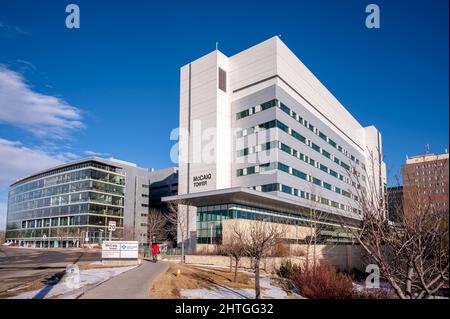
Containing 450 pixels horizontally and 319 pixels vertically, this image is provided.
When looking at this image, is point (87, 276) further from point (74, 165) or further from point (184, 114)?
point (74, 165)

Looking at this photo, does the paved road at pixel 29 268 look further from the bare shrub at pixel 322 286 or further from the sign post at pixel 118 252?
the bare shrub at pixel 322 286

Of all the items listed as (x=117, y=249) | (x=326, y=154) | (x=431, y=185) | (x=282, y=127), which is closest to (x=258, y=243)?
(x=431, y=185)

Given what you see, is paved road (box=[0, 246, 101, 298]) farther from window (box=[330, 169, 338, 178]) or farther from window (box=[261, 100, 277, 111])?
window (box=[330, 169, 338, 178])

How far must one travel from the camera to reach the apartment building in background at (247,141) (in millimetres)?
52969

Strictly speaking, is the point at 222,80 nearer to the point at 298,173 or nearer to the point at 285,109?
the point at 285,109

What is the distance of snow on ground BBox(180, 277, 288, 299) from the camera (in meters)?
18.2

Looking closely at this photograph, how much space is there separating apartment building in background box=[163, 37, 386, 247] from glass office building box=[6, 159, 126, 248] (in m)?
45.9

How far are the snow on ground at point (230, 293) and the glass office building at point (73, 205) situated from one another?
77354 mm

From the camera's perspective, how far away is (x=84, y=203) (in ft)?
324

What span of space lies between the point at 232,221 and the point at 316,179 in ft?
89.1

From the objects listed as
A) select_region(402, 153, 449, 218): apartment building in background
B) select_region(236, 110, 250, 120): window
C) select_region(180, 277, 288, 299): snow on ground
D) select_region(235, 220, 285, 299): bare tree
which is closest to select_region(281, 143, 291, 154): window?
select_region(236, 110, 250, 120): window

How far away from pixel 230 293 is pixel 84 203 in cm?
8707

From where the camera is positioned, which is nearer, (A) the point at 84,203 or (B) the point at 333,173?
(B) the point at 333,173
